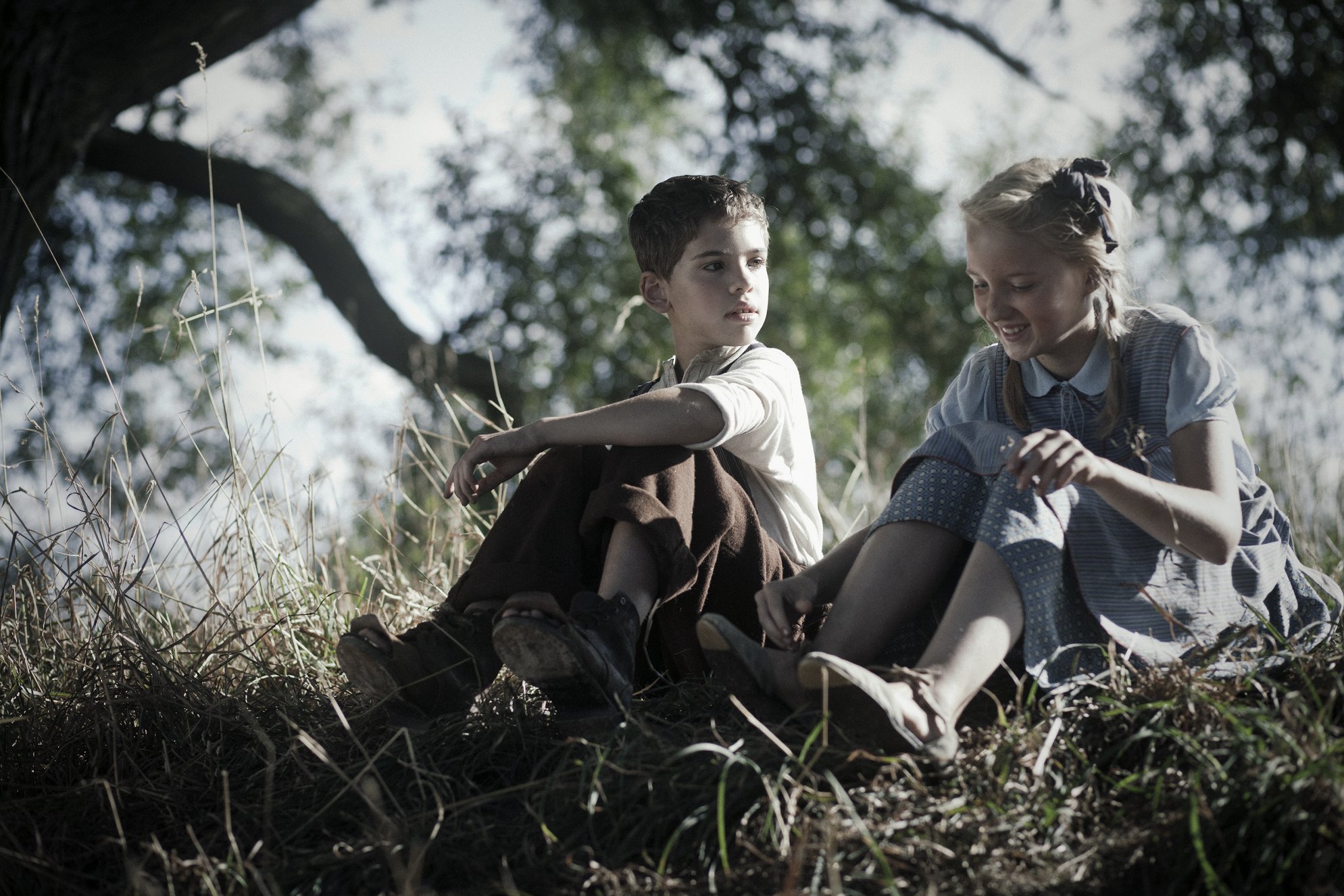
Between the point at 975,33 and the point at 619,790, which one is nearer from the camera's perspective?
the point at 619,790

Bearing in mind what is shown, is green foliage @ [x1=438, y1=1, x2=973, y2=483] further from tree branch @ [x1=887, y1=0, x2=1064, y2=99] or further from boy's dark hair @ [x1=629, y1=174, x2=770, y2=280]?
boy's dark hair @ [x1=629, y1=174, x2=770, y2=280]

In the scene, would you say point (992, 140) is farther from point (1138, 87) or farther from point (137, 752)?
point (137, 752)

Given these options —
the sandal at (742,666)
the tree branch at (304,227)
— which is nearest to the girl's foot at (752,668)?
the sandal at (742,666)

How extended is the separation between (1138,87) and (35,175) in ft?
23.9

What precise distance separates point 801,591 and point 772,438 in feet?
1.33

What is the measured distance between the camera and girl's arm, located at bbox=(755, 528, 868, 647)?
1684 millimetres

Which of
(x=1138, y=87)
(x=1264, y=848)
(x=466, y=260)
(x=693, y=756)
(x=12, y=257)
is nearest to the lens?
(x=1264, y=848)

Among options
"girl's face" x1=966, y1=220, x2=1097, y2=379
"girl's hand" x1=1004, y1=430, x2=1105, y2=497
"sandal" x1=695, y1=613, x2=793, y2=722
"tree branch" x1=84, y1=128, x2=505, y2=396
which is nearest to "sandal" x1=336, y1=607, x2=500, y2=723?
"sandal" x1=695, y1=613, x2=793, y2=722

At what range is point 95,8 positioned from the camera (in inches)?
162

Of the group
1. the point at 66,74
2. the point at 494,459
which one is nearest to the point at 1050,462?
the point at 494,459

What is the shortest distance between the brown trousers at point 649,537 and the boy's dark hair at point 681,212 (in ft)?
1.84

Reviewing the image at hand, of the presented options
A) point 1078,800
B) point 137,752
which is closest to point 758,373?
point 1078,800

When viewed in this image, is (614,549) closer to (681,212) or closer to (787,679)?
(787,679)

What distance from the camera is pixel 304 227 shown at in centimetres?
721
